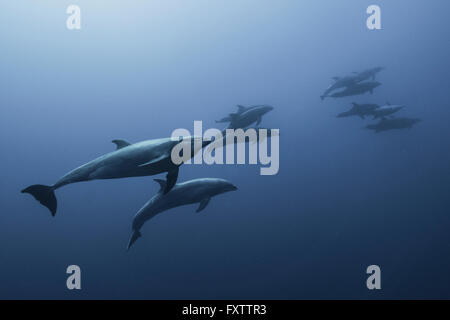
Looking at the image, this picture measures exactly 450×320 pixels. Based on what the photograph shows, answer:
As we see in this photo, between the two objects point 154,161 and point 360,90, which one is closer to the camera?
point 154,161

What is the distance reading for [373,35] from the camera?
4138 cm

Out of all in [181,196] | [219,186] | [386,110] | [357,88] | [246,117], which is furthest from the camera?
[386,110]

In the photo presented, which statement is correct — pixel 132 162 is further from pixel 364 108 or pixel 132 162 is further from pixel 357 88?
pixel 364 108

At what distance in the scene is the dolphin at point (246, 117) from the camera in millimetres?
8336

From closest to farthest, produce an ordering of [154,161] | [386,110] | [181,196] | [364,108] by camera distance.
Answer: [154,161] → [181,196] → [386,110] → [364,108]

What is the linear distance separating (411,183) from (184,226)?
25605 mm

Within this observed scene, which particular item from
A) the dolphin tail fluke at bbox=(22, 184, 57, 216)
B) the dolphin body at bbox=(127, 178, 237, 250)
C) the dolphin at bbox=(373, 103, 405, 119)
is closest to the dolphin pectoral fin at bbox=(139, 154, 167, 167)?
the dolphin tail fluke at bbox=(22, 184, 57, 216)

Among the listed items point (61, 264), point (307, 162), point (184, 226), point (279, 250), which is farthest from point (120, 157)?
point (307, 162)

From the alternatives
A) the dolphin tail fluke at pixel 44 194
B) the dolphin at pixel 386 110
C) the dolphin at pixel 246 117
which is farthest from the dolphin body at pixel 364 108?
the dolphin tail fluke at pixel 44 194

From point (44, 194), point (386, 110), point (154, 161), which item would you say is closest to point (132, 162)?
point (154, 161)

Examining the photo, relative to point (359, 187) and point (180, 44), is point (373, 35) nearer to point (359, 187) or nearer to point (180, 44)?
point (359, 187)

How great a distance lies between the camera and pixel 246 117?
27.6 ft

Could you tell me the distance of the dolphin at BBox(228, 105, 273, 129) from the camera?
→ 834cm

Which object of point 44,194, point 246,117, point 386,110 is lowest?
point 44,194
